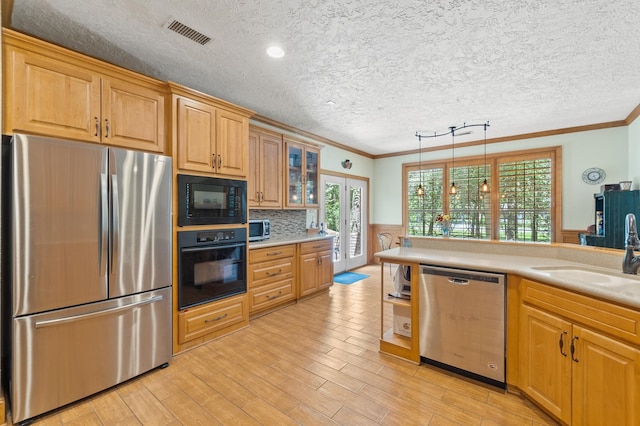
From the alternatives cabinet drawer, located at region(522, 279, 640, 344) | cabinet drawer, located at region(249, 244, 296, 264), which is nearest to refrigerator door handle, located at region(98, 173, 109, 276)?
cabinet drawer, located at region(249, 244, 296, 264)

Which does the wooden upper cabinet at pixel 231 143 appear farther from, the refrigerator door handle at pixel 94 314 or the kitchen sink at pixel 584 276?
the kitchen sink at pixel 584 276

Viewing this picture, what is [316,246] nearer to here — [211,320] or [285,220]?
[285,220]

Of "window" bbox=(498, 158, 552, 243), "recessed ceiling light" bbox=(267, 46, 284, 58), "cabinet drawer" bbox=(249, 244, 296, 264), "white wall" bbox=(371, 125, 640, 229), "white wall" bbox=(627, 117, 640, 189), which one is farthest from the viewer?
"window" bbox=(498, 158, 552, 243)

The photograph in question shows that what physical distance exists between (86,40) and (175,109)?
0.79 metres

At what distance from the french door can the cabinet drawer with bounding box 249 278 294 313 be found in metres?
1.84

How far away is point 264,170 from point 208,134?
116cm

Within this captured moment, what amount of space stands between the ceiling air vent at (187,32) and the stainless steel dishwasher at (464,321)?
8.68ft

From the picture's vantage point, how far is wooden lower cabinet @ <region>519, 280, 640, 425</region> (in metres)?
1.42

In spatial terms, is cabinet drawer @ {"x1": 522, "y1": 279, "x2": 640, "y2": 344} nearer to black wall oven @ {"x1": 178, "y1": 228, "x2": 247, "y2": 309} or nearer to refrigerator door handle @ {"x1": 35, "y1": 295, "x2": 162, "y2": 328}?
black wall oven @ {"x1": 178, "y1": 228, "x2": 247, "y2": 309}

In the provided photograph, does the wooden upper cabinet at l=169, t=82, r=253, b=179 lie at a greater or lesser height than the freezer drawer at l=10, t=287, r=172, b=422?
greater

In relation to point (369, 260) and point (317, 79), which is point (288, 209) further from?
point (369, 260)

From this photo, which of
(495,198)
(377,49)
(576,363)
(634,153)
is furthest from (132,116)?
(634,153)

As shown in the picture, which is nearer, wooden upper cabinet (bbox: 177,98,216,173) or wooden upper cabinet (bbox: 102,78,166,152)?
wooden upper cabinet (bbox: 102,78,166,152)

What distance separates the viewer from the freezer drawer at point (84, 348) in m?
1.79
